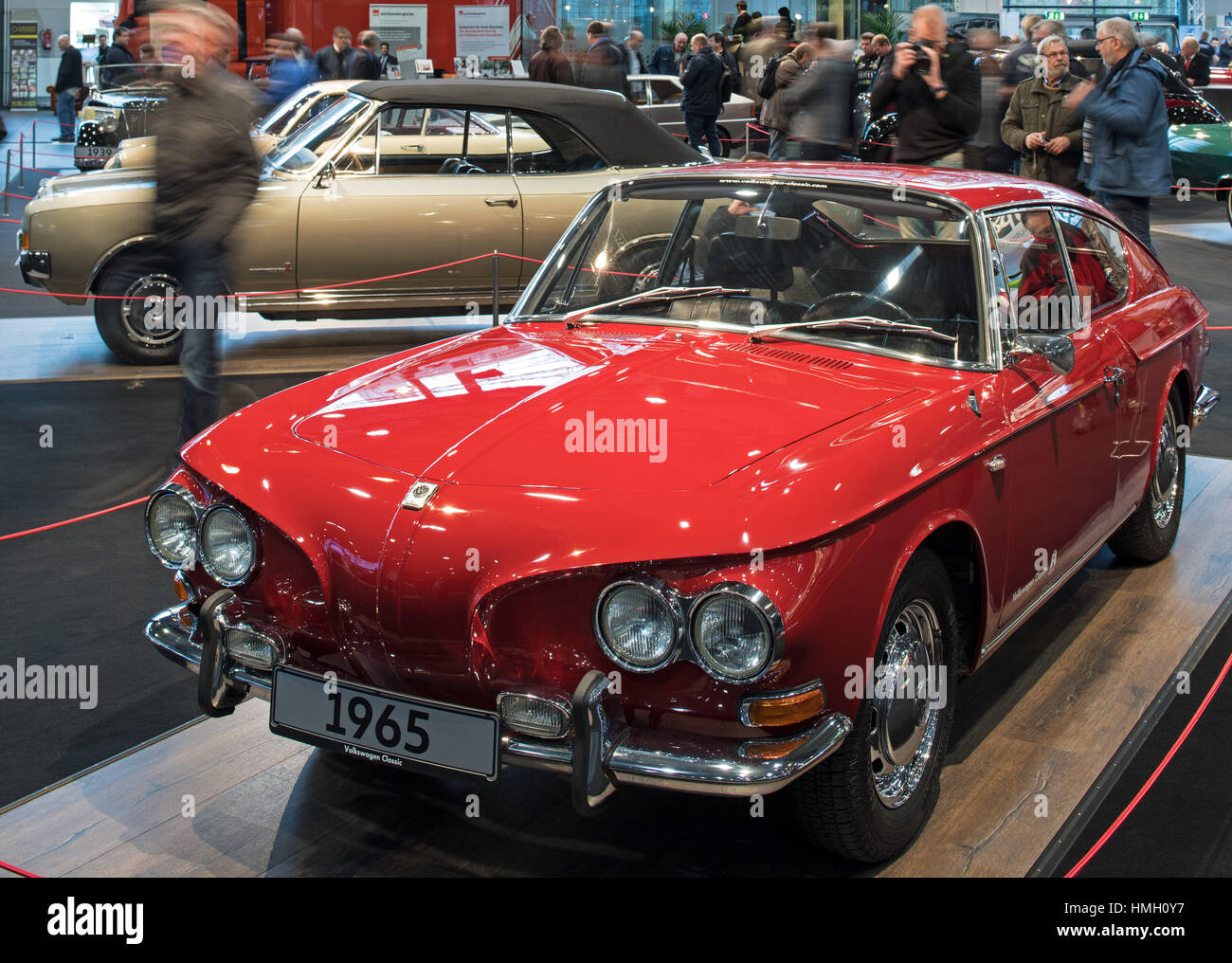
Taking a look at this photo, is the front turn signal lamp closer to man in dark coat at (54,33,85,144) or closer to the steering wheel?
the steering wheel

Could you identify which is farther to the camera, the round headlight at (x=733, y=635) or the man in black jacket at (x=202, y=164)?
the man in black jacket at (x=202, y=164)

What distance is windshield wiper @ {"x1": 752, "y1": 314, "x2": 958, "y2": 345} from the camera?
3557 mm

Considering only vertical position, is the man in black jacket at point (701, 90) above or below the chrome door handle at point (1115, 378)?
above

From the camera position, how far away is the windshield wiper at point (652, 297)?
3.93 meters

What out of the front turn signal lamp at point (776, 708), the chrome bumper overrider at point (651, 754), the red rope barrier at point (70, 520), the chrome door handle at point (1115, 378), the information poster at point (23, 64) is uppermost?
the information poster at point (23, 64)

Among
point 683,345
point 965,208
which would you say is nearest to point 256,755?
point 683,345

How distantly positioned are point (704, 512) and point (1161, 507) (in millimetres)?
3054

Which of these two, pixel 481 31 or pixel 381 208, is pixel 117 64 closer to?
pixel 481 31

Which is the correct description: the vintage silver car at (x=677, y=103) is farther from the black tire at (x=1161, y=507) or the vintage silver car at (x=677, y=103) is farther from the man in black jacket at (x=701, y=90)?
the black tire at (x=1161, y=507)

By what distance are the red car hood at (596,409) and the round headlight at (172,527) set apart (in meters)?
0.33

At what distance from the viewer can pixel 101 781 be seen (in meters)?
3.44

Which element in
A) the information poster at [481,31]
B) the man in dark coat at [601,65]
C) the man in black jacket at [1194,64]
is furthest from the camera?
the man in black jacket at [1194,64]

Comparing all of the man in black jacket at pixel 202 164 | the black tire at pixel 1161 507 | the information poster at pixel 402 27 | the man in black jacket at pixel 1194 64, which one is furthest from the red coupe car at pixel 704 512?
the man in black jacket at pixel 1194 64

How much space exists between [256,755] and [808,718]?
171 cm
